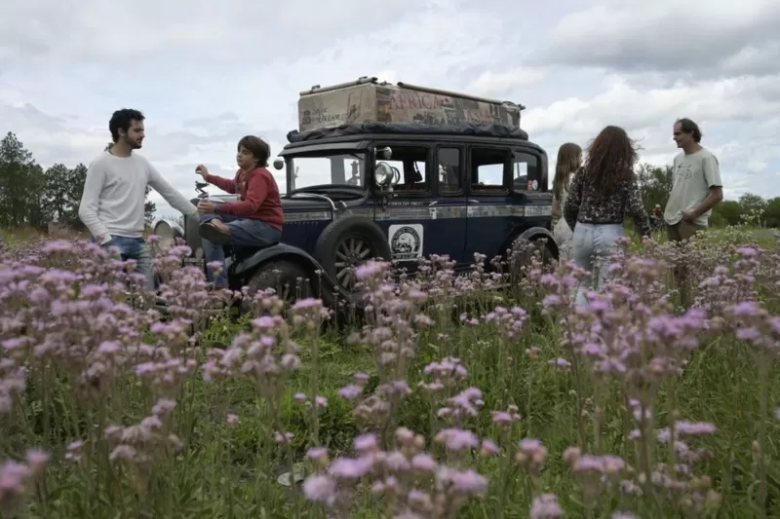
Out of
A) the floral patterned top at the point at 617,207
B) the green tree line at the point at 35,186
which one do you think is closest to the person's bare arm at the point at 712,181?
the floral patterned top at the point at 617,207

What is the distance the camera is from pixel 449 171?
318 inches

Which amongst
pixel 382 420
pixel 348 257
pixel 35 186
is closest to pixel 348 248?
pixel 348 257

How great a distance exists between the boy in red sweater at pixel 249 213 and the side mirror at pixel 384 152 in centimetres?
146

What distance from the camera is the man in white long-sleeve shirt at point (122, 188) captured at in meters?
5.00

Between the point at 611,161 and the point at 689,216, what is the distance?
1811 millimetres

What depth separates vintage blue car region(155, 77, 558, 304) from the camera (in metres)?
6.56

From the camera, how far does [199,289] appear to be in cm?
295

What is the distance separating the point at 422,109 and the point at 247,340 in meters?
6.65

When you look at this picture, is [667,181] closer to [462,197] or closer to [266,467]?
[462,197]

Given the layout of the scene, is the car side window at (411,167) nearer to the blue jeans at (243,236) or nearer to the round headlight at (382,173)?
the round headlight at (382,173)

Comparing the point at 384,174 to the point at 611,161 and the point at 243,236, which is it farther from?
the point at 611,161

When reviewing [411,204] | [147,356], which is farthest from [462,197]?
[147,356]

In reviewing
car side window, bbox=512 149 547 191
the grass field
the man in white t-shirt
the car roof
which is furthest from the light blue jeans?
car side window, bbox=512 149 547 191

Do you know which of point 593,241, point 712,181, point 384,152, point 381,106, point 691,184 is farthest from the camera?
point 381,106
